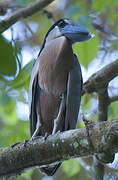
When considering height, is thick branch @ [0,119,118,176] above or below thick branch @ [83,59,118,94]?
below

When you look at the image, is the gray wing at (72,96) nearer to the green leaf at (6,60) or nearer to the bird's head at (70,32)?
the bird's head at (70,32)

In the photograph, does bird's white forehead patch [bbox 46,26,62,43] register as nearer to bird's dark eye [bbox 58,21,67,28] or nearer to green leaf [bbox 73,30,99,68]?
bird's dark eye [bbox 58,21,67,28]

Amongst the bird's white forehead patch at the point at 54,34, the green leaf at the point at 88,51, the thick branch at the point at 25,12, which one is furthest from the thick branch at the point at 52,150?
the bird's white forehead patch at the point at 54,34

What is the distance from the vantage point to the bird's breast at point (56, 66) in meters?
3.02

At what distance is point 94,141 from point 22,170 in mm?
592

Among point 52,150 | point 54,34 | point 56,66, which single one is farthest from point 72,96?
point 52,150

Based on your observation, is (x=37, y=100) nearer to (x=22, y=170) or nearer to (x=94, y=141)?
(x=22, y=170)

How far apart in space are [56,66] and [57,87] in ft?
0.80

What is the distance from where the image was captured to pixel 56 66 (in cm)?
308

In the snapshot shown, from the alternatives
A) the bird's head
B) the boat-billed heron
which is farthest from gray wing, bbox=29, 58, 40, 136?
the bird's head

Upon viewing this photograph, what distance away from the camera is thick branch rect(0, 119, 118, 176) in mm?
1660

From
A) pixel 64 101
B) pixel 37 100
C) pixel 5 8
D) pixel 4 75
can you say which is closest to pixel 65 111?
pixel 64 101

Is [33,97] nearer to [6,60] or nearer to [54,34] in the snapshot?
[54,34]

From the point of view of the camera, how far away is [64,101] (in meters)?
3.02
